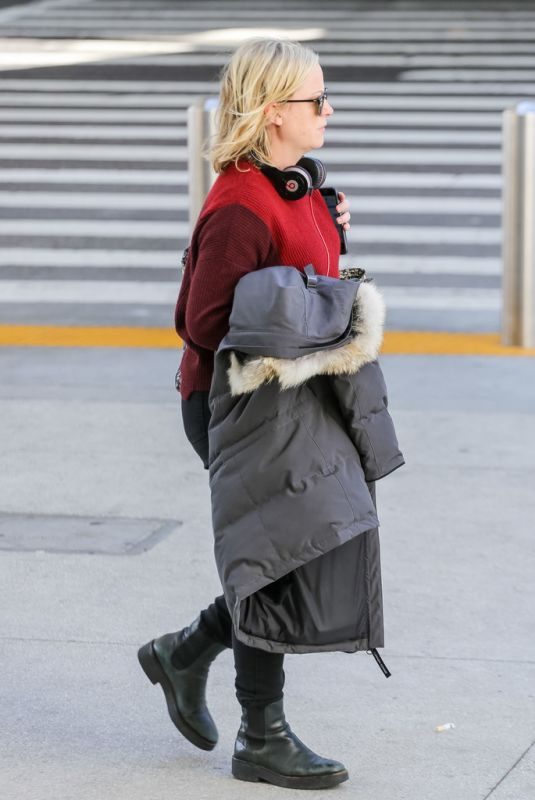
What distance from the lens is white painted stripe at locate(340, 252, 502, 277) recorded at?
10.8m

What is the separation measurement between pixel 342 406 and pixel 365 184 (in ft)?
32.6

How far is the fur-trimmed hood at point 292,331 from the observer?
320 cm

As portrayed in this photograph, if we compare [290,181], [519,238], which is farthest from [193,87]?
[290,181]

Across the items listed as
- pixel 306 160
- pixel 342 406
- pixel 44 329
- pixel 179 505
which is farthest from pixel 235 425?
pixel 44 329

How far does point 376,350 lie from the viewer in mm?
3340

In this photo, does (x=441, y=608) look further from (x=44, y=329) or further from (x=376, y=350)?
(x=44, y=329)

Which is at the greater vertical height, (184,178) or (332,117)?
(332,117)

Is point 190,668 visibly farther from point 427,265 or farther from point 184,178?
point 184,178

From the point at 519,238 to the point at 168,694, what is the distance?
5.33 meters

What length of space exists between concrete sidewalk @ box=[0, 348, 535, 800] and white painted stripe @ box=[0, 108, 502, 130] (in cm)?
779

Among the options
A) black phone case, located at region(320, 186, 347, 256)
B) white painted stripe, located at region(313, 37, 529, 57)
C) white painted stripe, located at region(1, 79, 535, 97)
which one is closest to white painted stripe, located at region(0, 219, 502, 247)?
white painted stripe, located at region(1, 79, 535, 97)

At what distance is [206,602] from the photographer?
477 cm

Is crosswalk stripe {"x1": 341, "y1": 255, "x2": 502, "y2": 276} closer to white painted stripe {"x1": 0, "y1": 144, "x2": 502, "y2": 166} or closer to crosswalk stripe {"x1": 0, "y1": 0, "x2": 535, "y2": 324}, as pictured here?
crosswalk stripe {"x1": 0, "y1": 0, "x2": 535, "y2": 324}

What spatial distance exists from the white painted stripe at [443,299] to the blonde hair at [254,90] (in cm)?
644
